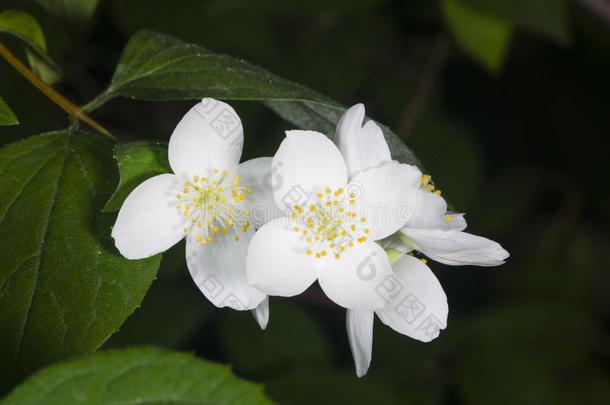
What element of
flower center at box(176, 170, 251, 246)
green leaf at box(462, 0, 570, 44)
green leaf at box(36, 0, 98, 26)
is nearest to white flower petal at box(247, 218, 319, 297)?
flower center at box(176, 170, 251, 246)

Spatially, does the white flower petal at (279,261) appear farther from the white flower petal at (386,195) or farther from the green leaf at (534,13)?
the green leaf at (534,13)

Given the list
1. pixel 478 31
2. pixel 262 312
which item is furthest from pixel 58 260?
pixel 478 31

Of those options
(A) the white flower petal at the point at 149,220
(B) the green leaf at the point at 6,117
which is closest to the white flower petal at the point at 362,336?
(A) the white flower petal at the point at 149,220

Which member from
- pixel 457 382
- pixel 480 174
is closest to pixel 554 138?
pixel 480 174

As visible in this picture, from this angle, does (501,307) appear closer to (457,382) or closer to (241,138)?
(457,382)

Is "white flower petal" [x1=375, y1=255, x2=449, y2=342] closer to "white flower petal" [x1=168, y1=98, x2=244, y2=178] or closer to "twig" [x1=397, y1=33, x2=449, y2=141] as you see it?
"white flower petal" [x1=168, y1=98, x2=244, y2=178]

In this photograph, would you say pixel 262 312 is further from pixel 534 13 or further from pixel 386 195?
pixel 534 13

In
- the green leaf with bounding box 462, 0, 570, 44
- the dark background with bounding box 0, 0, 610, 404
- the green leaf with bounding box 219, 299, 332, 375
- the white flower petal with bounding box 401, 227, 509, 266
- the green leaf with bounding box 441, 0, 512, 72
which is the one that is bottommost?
the green leaf with bounding box 219, 299, 332, 375
